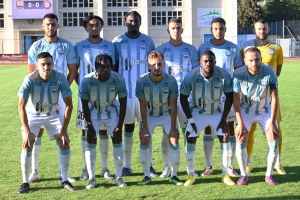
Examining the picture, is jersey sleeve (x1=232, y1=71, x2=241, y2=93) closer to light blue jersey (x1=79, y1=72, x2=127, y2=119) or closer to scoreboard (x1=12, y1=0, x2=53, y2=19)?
light blue jersey (x1=79, y1=72, x2=127, y2=119)

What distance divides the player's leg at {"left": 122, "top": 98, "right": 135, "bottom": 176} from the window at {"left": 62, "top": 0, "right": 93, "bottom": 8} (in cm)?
5267

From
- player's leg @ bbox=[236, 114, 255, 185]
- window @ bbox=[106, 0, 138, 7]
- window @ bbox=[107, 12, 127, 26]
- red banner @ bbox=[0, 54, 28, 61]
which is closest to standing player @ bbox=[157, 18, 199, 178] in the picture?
player's leg @ bbox=[236, 114, 255, 185]

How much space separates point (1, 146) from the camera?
842 centimetres

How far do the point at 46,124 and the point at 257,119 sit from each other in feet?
8.68

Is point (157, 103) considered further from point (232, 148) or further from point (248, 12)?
point (248, 12)

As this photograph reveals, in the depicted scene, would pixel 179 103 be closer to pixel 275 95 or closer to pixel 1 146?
pixel 275 95

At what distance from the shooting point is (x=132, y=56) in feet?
21.9

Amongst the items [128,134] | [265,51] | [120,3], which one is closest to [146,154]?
[128,134]

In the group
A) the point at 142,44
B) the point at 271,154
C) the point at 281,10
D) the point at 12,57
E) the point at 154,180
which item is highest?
the point at 281,10

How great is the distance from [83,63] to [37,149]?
1.30m

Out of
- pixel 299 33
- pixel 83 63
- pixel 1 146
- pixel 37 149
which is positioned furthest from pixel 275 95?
pixel 299 33

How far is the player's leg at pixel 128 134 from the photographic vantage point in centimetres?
651

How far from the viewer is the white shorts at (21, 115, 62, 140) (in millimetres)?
5926

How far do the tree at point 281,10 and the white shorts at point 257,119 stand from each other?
67.9 metres
